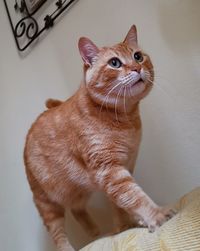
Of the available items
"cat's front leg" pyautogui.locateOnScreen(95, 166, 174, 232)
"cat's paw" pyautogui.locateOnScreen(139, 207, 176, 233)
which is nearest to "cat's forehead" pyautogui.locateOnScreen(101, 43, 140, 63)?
"cat's front leg" pyautogui.locateOnScreen(95, 166, 174, 232)

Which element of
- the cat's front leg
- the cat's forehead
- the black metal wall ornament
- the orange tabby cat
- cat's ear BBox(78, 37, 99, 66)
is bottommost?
the cat's front leg

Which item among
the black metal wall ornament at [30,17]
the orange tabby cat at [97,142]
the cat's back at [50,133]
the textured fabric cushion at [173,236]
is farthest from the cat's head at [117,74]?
the black metal wall ornament at [30,17]

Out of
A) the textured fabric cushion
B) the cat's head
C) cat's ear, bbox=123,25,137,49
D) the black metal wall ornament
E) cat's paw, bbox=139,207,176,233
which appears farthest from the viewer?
the black metal wall ornament

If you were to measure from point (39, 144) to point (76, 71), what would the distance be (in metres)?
0.41

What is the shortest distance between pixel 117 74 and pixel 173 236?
0.42 meters

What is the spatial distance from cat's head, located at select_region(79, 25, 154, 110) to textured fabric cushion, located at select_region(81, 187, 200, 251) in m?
0.29

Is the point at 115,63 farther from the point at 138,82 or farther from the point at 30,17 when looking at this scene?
the point at 30,17

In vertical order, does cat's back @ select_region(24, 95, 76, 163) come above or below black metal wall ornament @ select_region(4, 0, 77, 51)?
below

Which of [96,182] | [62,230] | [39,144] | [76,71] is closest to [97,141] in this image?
[96,182]

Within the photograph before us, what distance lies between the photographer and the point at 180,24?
110 centimetres

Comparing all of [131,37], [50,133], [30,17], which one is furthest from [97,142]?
[30,17]

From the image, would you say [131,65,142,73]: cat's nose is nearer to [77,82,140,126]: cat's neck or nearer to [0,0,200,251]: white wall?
[77,82,140,126]: cat's neck

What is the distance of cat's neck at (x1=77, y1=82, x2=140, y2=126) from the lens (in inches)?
37.1

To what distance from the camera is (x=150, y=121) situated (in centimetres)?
118
